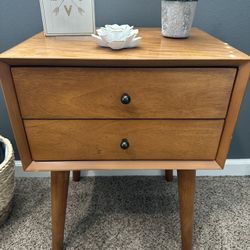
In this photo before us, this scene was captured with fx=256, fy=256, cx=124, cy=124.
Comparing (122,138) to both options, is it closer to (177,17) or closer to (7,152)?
(177,17)

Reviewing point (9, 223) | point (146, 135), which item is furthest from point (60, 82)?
point (9, 223)

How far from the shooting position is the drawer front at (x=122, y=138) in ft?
1.87

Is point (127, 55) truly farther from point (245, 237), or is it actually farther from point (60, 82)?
point (245, 237)

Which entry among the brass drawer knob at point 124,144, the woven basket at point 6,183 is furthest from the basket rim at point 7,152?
the brass drawer knob at point 124,144

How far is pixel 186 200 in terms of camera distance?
673 mm

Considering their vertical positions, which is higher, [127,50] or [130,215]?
[127,50]

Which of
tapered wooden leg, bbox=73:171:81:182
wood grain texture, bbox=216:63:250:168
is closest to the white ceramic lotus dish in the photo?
wood grain texture, bbox=216:63:250:168

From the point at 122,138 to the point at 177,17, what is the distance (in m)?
0.33

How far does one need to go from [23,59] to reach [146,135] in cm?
30

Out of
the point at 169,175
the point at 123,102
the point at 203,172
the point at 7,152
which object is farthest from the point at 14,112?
the point at 203,172

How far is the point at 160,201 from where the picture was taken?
969 millimetres

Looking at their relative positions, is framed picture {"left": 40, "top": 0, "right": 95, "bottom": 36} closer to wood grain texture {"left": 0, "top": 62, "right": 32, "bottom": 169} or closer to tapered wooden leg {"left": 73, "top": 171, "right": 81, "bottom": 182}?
wood grain texture {"left": 0, "top": 62, "right": 32, "bottom": 169}

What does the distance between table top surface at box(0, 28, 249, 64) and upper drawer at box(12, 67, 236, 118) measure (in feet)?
0.09

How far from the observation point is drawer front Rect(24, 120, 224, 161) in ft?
1.87
